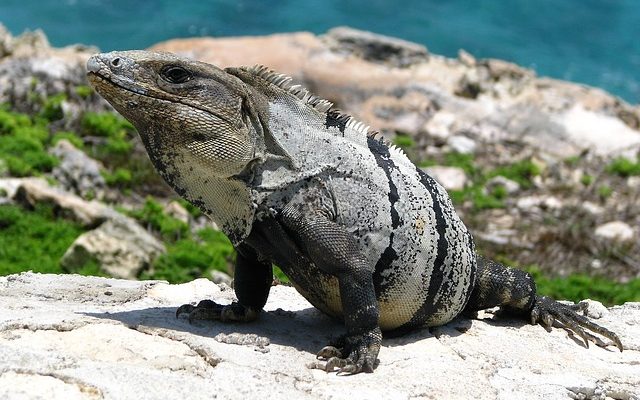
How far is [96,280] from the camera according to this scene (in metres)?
6.45

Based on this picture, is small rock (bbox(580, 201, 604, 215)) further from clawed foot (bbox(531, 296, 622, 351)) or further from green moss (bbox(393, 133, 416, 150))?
clawed foot (bbox(531, 296, 622, 351))

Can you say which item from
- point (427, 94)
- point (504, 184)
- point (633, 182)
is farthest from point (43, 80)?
point (633, 182)

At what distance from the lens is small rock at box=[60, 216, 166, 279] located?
9062 millimetres

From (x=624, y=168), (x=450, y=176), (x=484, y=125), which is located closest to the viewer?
(x=450, y=176)

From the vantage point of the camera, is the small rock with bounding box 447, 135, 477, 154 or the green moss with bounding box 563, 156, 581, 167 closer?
the green moss with bounding box 563, 156, 581, 167

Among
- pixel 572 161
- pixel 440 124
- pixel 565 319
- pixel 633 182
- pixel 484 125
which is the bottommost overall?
pixel 565 319

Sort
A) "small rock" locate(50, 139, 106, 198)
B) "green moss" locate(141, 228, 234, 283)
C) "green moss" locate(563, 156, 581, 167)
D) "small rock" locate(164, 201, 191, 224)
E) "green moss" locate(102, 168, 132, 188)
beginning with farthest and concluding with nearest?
"green moss" locate(563, 156, 581, 167), "green moss" locate(102, 168, 132, 188), "small rock" locate(50, 139, 106, 198), "small rock" locate(164, 201, 191, 224), "green moss" locate(141, 228, 234, 283)

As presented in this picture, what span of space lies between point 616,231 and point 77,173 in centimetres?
689

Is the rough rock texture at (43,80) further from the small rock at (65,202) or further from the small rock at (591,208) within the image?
the small rock at (591,208)

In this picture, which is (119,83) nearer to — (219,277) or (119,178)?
(219,277)

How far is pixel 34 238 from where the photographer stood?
9781mm

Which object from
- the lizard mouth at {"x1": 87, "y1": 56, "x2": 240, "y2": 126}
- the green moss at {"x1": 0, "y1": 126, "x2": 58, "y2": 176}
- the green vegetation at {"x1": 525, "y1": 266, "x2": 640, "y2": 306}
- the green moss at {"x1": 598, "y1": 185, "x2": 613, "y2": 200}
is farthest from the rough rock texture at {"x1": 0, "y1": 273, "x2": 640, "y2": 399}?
the green moss at {"x1": 598, "y1": 185, "x2": 613, "y2": 200}

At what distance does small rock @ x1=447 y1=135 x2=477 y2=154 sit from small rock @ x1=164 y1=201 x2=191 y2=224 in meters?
6.23

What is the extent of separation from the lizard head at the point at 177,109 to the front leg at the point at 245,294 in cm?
79
